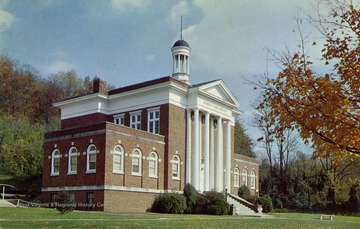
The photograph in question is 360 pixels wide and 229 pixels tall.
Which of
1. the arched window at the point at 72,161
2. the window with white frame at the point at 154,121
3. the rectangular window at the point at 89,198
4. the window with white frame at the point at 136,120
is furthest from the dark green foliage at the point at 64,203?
the window with white frame at the point at 136,120

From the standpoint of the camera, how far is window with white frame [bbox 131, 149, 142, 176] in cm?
3516

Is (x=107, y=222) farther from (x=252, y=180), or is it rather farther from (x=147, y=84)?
(x=252, y=180)

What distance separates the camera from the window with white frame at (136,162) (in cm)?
3516

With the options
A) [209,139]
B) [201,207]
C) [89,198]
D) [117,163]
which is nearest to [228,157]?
[209,139]

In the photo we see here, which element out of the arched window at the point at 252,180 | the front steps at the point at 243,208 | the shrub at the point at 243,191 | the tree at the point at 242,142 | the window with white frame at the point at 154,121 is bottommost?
the front steps at the point at 243,208

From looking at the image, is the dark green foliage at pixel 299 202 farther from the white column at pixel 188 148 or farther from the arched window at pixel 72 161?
the arched window at pixel 72 161

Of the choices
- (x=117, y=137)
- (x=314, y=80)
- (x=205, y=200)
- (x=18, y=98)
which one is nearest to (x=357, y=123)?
(x=314, y=80)

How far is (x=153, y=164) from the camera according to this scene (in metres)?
37.2

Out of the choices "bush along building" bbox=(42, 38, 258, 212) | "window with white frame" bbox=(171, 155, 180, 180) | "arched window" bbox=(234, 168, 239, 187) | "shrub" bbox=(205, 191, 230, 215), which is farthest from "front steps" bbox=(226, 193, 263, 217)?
"arched window" bbox=(234, 168, 239, 187)

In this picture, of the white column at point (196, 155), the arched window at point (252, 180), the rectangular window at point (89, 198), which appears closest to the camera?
the rectangular window at point (89, 198)

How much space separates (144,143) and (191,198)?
18.9 ft

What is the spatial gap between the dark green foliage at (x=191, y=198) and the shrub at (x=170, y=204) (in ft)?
3.24

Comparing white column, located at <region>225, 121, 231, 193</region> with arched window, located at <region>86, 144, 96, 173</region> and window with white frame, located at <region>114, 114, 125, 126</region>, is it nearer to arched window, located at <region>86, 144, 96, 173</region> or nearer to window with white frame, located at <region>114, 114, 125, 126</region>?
window with white frame, located at <region>114, 114, 125, 126</region>

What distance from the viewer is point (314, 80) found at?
12297mm
